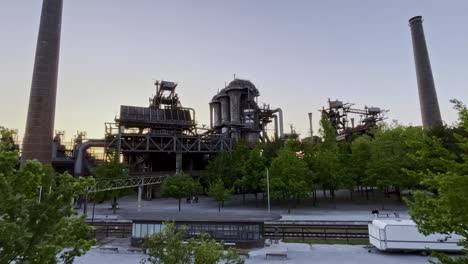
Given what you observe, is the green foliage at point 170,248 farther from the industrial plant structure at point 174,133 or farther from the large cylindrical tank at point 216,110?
the large cylindrical tank at point 216,110

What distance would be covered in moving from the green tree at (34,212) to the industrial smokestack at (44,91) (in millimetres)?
53991

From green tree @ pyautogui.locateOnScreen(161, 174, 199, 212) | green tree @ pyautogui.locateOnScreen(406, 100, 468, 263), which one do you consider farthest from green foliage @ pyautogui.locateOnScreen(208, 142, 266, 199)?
green tree @ pyautogui.locateOnScreen(406, 100, 468, 263)

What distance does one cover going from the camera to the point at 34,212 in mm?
6750

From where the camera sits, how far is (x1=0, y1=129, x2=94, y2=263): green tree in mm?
6160

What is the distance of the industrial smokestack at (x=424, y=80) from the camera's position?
2675 inches

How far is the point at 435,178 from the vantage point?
27.6 ft

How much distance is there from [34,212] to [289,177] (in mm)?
41557

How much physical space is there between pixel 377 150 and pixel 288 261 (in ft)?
116

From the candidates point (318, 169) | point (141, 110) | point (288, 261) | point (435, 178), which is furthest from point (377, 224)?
point (141, 110)

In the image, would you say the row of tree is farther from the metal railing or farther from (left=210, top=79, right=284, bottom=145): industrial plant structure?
(left=210, top=79, right=284, bottom=145): industrial plant structure

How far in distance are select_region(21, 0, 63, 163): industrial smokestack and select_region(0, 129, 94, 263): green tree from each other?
5399 cm

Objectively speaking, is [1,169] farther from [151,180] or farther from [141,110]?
[141,110]

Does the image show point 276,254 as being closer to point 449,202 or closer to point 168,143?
point 449,202

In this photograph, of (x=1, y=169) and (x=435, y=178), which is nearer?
(x=1, y=169)
